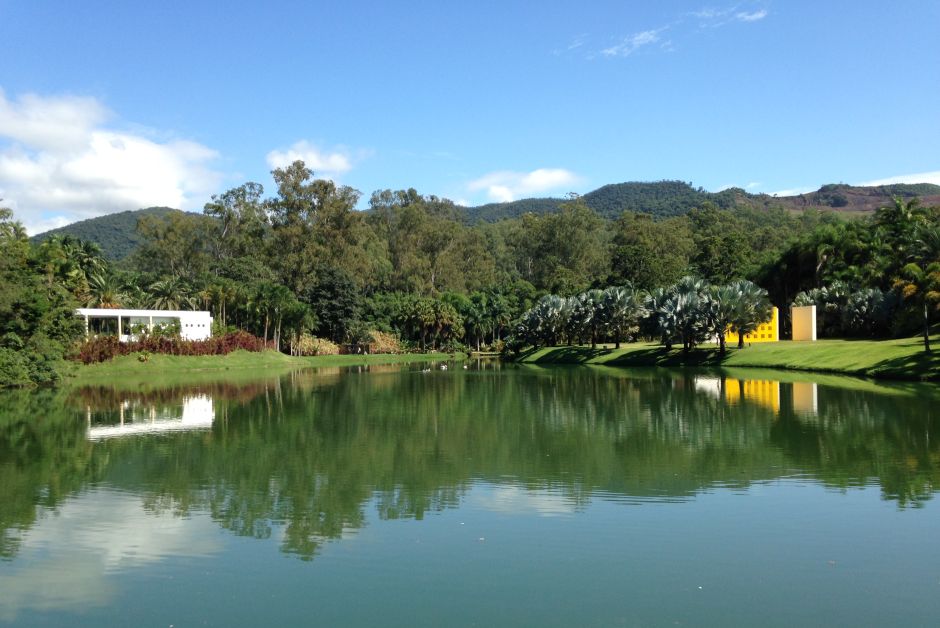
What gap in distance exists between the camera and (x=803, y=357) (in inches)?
2056

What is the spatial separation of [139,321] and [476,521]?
60.1 metres

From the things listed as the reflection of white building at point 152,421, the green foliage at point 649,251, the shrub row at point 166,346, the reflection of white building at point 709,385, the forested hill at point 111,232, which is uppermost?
the forested hill at point 111,232

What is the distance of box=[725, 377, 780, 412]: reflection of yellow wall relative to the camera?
3162cm

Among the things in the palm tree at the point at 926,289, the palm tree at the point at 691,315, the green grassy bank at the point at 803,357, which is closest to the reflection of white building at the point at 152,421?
the palm tree at the point at 926,289

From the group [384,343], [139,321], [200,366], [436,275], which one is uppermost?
[436,275]

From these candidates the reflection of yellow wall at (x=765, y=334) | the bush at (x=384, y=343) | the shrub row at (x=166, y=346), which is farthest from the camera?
the bush at (x=384, y=343)

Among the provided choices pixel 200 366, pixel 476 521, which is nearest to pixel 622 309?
pixel 200 366

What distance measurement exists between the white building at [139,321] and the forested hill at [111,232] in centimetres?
9070

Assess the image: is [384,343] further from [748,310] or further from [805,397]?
[805,397]

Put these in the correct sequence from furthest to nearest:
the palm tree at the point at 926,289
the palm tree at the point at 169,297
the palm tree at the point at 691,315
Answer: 1. the palm tree at the point at 169,297
2. the palm tree at the point at 691,315
3. the palm tree at the point at 926,289

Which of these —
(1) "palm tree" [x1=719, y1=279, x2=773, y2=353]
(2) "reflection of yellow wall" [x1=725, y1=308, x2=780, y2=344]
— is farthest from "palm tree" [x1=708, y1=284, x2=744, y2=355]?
(2) "reflection of yellow wall" [x1=725, y1=308, x2=780, y2=344]

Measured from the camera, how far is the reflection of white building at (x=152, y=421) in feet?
80.7

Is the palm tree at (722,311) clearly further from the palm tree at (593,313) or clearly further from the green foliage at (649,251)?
the green foliage at (649,251)

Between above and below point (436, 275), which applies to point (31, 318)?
below
